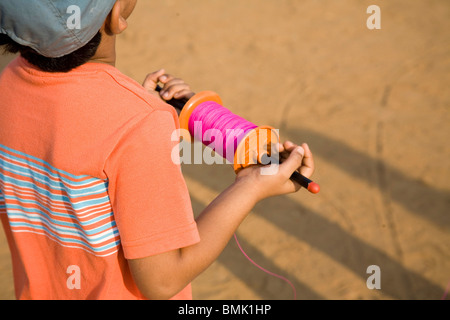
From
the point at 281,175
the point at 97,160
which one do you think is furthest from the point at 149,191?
the point at 281,175

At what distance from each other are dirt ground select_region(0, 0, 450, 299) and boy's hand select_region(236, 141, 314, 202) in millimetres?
1916

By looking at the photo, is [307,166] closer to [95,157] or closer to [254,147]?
[254,147]

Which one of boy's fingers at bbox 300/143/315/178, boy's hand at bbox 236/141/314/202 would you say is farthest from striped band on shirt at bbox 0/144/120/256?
boy's fingers at bbox 300/143/315/178

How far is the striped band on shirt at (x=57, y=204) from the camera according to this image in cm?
112

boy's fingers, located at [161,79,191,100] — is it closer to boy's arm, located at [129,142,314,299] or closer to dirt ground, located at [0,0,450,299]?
boy's arm, located at [129,142,314,299]

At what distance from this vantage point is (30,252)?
139cm

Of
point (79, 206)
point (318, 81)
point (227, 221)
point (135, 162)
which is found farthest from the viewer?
point (318, 81)

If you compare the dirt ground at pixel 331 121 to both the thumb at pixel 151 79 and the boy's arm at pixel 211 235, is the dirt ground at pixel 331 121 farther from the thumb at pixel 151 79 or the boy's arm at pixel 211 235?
the boy's arm at pixel 211 235

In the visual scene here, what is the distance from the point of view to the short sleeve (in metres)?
1.01

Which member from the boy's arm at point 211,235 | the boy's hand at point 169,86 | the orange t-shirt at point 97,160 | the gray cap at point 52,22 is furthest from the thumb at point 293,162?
the gray cap at point 52,22

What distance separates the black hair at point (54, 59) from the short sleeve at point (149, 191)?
212mm
